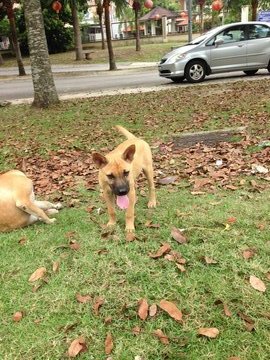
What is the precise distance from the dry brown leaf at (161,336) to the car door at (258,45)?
1457 centimetres

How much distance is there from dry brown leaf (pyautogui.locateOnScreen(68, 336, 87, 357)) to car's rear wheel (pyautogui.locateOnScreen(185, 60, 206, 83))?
13.6 m

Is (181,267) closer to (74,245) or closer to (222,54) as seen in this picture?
(74,245)

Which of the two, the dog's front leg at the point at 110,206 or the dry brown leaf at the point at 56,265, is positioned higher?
the dog's front leg at the point at 110,206

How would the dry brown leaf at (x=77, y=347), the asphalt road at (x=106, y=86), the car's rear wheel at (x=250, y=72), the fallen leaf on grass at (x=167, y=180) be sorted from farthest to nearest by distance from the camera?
the car's rear wheel at (x=250, y=72)
the asphalt road at (x=106, y=86)
the fallen leaf on grass at (x=167, y=180)
the dry brown leaf at (x=77, y=347)

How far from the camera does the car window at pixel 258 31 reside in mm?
15992

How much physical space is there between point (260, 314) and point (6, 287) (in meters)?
2.02

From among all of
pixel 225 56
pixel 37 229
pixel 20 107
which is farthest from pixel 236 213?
pixel 225 56

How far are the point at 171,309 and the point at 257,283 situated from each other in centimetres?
70

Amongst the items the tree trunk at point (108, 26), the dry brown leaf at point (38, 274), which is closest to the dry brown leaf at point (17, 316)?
the dry brown leaf at point (38, 274)

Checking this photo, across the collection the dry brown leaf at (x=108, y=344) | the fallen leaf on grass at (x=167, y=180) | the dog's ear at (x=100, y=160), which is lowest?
the dry brown leaf at (x=108, y=344)

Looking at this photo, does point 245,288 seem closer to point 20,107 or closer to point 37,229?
point 37,229

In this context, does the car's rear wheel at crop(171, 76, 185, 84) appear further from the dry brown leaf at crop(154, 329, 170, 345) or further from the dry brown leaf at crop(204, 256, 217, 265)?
the dry brown leaf at crop(154, 329, 170, 345)

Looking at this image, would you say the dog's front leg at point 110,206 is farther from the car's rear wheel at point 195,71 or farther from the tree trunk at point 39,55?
the car's rear wheel at point 195,71

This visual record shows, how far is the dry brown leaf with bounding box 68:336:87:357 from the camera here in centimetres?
290
